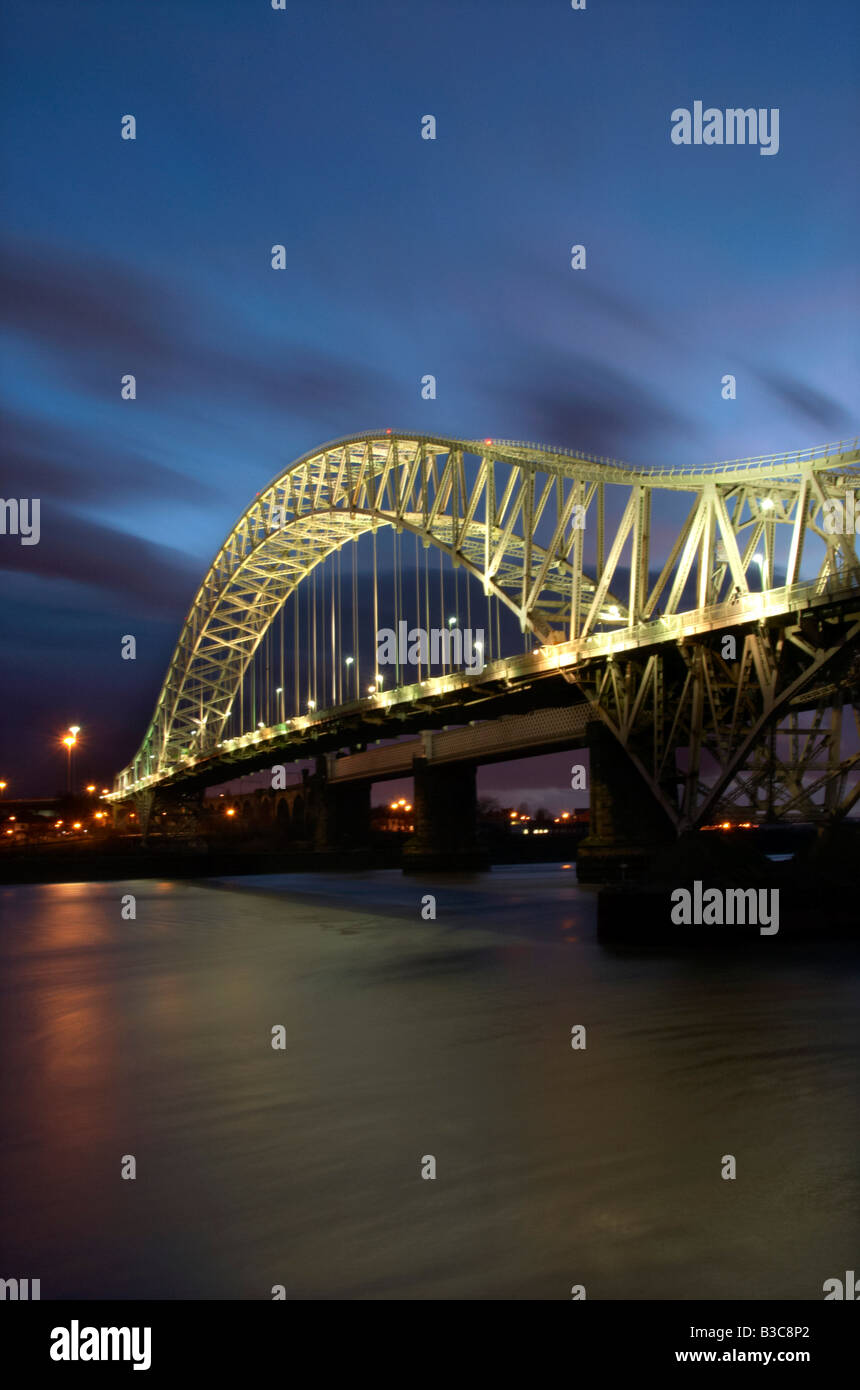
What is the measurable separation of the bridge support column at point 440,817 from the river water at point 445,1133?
5054 centimetres

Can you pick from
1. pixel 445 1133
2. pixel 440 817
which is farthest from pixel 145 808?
pixel 445 1133

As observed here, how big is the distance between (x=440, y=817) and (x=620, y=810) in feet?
91.8

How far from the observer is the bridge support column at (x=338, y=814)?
90875mm

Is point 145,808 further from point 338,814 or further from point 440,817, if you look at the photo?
point 440,817

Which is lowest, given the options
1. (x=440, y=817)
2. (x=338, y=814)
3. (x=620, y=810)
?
(x=338, y=814)

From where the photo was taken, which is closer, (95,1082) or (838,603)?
(95,1082)

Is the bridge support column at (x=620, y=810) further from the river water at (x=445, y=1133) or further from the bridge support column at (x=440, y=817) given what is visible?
the bridge support column at (x=440, y=817)

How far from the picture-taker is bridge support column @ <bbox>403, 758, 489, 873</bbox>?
231 feet

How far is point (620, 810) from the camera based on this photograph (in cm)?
4416

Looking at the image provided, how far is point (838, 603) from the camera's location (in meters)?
29.8

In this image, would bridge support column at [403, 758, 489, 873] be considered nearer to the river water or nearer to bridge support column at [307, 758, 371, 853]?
bridge support column at [307, 758, 371, 853]
